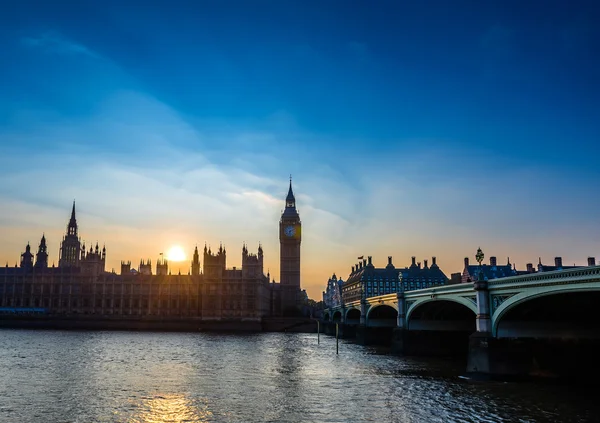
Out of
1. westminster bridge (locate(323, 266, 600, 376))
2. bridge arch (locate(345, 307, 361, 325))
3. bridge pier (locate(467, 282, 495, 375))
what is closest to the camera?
westminster bridge (locate(323, 266, 600, 376))

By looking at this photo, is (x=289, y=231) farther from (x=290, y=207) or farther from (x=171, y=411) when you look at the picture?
(x=171, y=411)

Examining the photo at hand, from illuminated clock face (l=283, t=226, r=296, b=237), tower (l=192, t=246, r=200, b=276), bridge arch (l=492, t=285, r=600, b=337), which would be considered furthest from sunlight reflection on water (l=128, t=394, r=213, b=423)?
illuminated clock face (l=283, t=226, r=296, b=237)

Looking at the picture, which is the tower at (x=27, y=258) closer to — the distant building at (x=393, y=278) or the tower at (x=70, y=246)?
the tower at (x=70, y=246)

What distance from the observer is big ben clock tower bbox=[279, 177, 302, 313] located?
6855 inches

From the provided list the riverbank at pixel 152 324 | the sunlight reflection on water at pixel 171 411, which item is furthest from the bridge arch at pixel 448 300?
the riverbank at pixel 152 324

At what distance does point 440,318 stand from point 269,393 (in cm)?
3098

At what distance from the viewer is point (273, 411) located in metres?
26.3

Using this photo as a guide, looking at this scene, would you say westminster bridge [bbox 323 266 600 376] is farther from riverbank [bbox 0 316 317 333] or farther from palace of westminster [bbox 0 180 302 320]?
palace of westminster [bbox 0 180 302 320]

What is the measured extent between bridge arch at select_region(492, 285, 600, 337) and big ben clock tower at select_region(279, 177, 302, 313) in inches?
5439

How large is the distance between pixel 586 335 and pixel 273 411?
75.5ft

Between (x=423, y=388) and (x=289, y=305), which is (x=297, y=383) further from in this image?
(x=289, y=305)

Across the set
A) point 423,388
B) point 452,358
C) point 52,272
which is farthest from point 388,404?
point 52,272

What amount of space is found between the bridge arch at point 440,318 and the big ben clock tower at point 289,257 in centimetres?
11703

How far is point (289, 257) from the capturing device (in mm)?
182875
